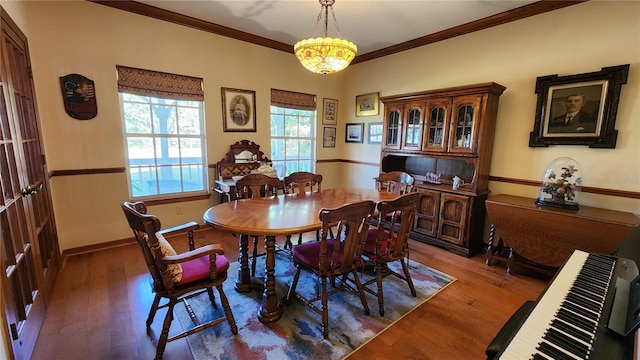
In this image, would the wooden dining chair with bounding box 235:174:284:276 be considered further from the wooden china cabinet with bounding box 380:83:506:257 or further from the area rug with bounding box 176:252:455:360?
the wooden china cabinet with bounding box 380:83:506:257

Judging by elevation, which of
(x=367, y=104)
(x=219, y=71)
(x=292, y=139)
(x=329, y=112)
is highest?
(x=219, y=71)

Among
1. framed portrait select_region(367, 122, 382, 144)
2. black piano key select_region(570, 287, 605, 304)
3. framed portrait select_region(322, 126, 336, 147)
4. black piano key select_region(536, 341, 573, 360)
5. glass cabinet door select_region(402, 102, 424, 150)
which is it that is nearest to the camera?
black piano key select_region(536, 341, 573, 360)

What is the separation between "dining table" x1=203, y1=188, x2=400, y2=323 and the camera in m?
1.78

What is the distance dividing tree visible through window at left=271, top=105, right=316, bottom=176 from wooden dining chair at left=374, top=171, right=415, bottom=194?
1.68 meters

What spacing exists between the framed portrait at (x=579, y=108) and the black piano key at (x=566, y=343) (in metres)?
2.60

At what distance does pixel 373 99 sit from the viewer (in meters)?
4.56

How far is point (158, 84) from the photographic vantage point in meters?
3.23

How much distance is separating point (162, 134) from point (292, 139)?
1.94 metres

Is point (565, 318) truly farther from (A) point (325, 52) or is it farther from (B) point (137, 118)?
(B) point (137, 118)

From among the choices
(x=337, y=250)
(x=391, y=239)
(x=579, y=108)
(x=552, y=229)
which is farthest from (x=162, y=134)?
(x=579, y=108)

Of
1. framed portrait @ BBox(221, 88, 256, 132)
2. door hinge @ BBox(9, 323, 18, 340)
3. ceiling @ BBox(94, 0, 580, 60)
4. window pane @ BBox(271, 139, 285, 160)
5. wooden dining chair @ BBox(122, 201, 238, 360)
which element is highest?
ceiling @ BBox(94, 0, 580, 60)

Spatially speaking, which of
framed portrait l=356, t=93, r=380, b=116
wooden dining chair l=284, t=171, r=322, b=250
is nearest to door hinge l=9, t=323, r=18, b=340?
wooden dining chair l=284, t=171, r=322, b=250

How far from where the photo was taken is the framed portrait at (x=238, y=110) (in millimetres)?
3795

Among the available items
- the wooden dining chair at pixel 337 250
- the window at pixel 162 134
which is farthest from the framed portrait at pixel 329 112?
the wooden dining chair at pixel 337 250
